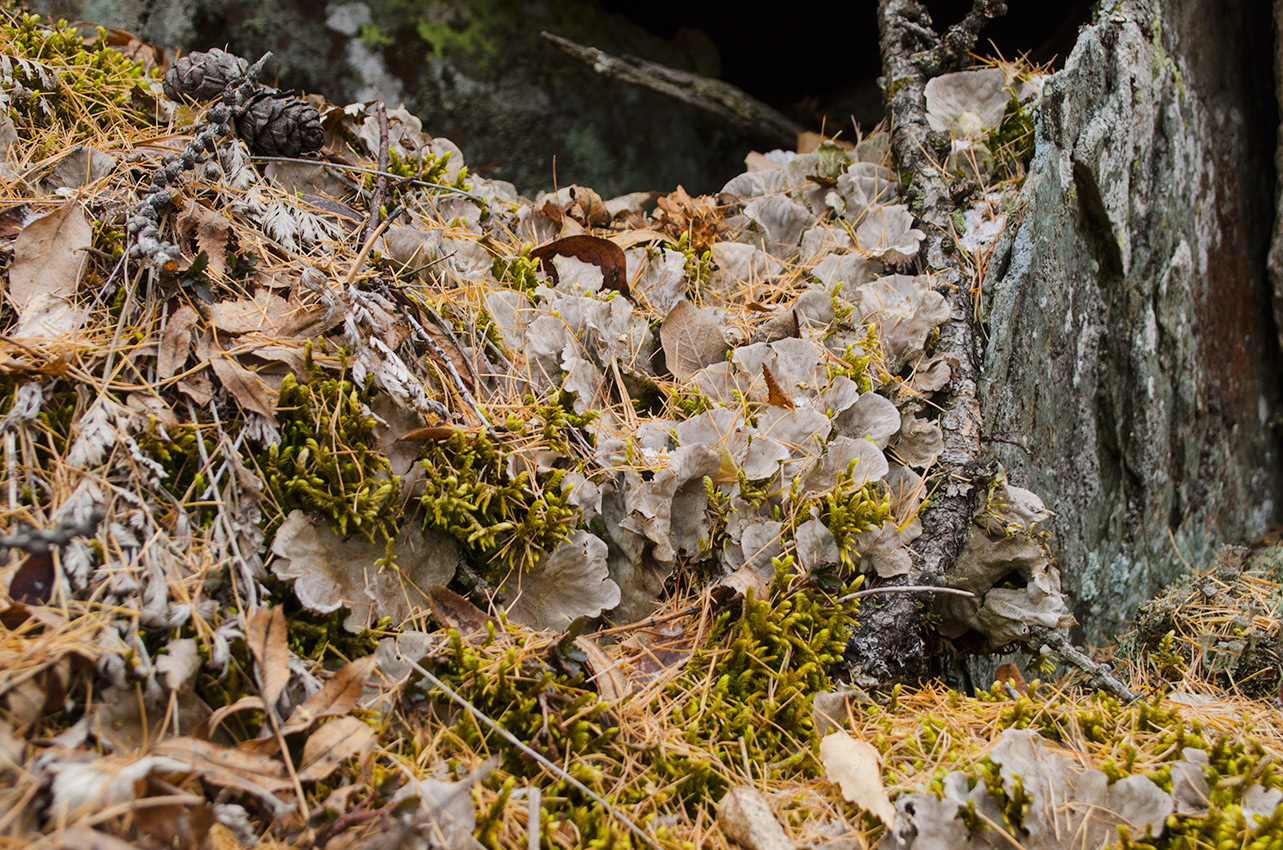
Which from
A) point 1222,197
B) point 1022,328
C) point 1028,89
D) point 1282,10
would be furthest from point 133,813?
point 1282,10

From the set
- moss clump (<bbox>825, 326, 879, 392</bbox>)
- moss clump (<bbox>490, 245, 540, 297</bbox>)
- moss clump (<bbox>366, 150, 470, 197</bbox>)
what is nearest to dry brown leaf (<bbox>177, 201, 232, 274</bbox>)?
moss clump (<bbox>366, 150, 470, 197</bbox>)

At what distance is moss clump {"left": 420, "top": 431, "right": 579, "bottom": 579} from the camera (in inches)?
72.8

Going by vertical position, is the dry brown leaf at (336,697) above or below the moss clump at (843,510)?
below

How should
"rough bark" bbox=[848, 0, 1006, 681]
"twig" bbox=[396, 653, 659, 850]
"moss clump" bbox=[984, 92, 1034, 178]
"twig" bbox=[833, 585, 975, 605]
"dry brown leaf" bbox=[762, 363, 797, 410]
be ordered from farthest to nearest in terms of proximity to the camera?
"moss clump" bbox=[984, 92, 1034, 178] < "dry brown leaf" bbox=[762, 363, 797, 410] < "rough bark" bbox=[848, 0, 1006, 681] < "twig" bbox=[833, 585, 975, 605] < "twig" bbox=[396, 653, 659, 850]

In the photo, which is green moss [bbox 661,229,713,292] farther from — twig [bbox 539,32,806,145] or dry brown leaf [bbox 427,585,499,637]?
twig [bbox 539,32,806,145]

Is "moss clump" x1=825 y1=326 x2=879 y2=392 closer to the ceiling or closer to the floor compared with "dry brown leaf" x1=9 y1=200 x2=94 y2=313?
closer to the ceiling

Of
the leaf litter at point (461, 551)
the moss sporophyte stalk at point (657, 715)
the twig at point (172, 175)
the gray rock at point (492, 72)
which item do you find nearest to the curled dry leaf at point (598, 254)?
the leaf litter at point (461, 551)

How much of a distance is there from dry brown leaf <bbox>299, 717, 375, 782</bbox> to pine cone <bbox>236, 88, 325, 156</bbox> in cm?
193

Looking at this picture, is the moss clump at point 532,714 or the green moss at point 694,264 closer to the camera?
the moss clump at point 532,714

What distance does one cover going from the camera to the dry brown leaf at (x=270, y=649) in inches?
56.8

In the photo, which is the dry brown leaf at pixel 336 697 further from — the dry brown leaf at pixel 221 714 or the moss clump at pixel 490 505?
the moss clump at pixel 490 505

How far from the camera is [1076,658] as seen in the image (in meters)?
2.15

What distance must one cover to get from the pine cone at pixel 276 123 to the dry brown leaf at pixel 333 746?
193 centimetres

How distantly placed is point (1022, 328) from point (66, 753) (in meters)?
2.95
